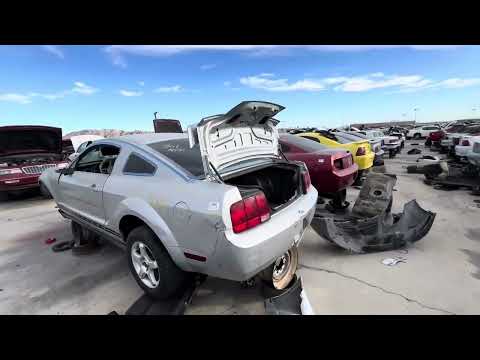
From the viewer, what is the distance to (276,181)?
324 centimetres

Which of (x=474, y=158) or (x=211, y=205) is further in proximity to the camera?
(x=474, y=158)

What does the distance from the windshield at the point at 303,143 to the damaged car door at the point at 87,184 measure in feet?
11.1

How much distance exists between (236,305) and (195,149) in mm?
1586

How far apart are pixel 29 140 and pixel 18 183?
4.29ft

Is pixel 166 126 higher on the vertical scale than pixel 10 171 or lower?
higher

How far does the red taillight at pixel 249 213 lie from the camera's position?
1952 millimetres

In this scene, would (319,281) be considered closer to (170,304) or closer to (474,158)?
(170,304)

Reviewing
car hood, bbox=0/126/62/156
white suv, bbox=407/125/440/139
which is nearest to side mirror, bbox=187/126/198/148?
car hood, bbox=0/126/62/156

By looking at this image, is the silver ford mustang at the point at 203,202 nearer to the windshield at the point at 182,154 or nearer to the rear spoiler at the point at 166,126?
the windshield at the point at 182,154

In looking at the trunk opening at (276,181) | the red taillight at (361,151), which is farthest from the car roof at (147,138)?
the red taillight at (361,151)

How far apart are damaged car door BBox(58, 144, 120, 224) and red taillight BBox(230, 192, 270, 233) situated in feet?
5.90

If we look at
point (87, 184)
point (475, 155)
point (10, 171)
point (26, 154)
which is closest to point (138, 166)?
point (87, 184)

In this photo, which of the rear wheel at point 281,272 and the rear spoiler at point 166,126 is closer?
the rear wheel at point 281,272
